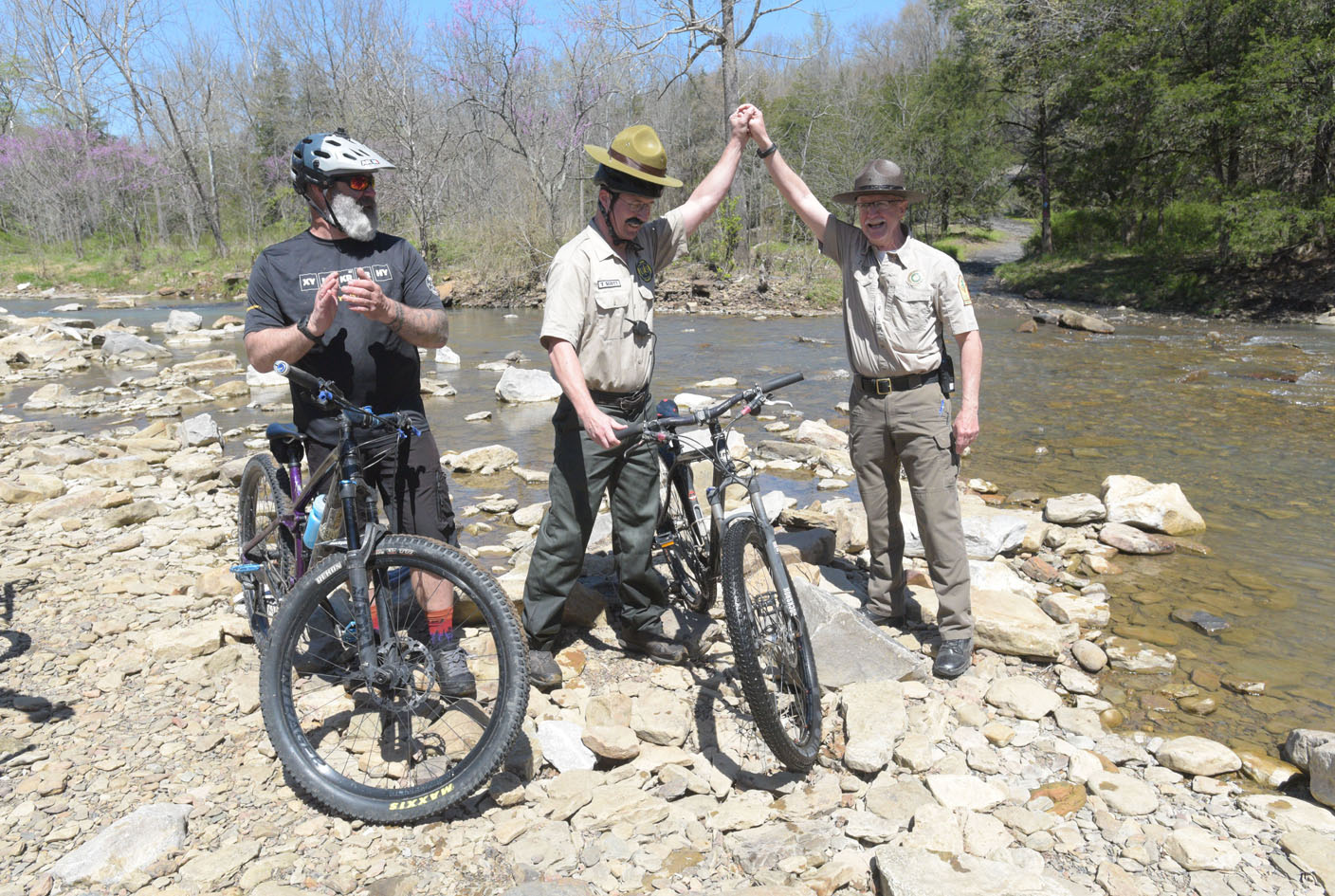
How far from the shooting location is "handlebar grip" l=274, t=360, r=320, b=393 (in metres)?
2.79

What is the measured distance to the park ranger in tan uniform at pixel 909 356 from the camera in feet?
12.6

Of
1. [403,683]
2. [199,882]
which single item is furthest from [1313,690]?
[199,882]

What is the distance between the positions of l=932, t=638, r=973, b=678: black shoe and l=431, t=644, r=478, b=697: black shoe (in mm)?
1969

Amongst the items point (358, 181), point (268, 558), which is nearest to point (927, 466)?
point (358, 181)

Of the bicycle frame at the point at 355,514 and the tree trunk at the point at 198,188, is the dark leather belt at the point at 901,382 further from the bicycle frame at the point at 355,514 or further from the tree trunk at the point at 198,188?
the tree trunk at the point at 198,188

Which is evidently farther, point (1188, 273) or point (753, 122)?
point (1188, 273)

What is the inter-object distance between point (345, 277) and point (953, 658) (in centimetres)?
290

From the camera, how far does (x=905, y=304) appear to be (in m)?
3.84

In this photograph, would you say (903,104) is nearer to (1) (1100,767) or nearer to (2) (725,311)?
(2) (725,311)

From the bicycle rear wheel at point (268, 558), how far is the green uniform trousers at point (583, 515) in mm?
1021

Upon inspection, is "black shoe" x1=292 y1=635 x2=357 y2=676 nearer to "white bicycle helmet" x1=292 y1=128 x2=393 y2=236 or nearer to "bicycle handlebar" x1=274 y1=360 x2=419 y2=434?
"bicycle handlebar" x1=274 y1=360 x2=419 y2=434

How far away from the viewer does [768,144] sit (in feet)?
12.8

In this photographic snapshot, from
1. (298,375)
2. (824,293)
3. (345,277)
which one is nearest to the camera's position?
(298,375)

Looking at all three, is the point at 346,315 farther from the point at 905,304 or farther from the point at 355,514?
the point at 905,304
